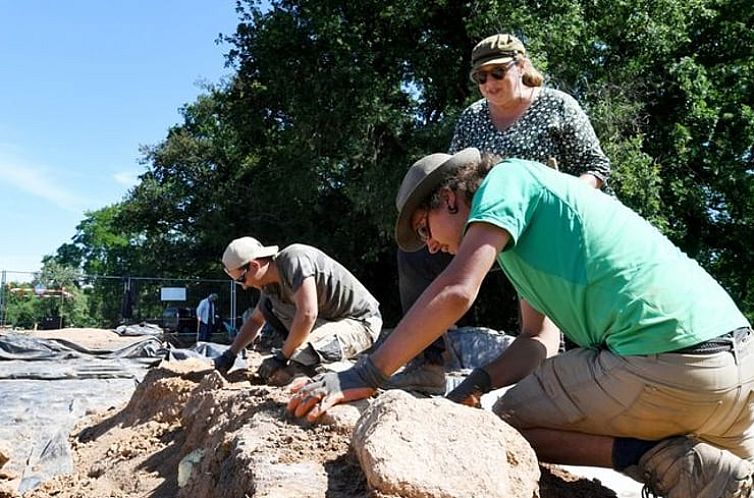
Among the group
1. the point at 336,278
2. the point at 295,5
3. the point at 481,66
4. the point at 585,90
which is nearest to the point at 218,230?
the point at 295,5

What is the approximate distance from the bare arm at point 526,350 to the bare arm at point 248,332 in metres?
2.43

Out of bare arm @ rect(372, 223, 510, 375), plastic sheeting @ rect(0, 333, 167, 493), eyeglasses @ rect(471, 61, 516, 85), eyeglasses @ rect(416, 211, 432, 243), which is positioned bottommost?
plastic sheeting @ rect(0, 333, 167, 493)

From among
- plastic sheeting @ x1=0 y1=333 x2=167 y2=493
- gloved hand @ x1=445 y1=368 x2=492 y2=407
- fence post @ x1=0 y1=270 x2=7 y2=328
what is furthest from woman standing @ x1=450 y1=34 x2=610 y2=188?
fence post @ x1=0 y1=270 x2=7 y2=328

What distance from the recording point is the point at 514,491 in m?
1.98

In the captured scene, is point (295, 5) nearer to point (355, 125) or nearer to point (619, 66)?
point (355, 125)

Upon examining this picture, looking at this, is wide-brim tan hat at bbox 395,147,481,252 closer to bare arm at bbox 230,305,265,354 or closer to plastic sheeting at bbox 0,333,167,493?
plastic sheeting at bbox 0,333,167,493

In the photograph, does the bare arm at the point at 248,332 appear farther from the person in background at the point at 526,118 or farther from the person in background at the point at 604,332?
the person in background at the point at 604,332

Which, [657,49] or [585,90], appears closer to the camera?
[585,90]

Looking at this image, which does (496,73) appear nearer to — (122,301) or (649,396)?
(649,396)

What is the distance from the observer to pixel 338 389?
2445 mm

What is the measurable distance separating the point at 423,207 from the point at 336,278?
2.41 metres

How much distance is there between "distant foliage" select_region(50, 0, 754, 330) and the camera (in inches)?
524

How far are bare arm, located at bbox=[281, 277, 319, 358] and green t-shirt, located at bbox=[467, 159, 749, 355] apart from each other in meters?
2.24

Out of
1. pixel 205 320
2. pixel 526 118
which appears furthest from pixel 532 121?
pixel 205 320
